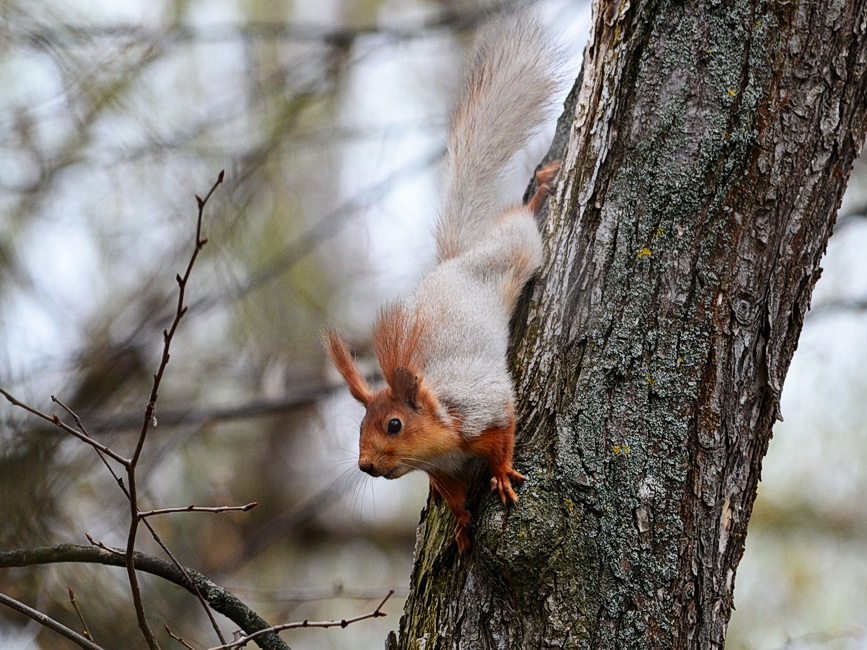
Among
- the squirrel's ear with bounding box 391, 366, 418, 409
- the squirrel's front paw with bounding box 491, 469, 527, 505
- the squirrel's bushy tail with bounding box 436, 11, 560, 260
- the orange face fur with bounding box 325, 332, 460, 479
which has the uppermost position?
the squirrel's bushy tail with bounding box 436, 11, 560, 260

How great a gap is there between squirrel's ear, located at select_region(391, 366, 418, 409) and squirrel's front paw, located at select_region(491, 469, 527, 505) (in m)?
0.42

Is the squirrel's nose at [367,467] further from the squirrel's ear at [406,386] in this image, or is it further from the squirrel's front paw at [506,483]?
the squirrel's front paw at [506,483]

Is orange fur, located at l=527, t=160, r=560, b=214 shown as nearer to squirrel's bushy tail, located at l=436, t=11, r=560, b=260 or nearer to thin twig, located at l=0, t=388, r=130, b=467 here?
squirrel's bushy tail, located at l=436, t=11, r=560, b=260

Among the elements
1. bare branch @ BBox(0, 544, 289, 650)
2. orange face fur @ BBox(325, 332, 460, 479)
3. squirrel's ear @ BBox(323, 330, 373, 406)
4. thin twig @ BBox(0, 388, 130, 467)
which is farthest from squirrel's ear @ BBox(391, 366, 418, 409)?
thin twig @ BBox(0, 388, 130, 467)

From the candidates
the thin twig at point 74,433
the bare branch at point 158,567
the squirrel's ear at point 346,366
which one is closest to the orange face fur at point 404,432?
the squirrel's ear at point 346,366

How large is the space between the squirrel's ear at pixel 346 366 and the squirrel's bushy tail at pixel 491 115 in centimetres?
63

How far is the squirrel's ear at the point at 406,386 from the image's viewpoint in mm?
2109

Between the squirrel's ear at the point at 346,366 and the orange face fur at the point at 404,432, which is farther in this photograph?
the squirrel's ear at the point at 346,366

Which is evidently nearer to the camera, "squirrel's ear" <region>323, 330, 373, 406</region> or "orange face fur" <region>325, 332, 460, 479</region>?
"orange face fur" <region>325, 332, 460, 479</region>

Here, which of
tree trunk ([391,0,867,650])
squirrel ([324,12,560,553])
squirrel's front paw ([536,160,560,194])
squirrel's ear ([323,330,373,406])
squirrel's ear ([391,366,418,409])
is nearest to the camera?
tree trunk ([391,0,867,650])

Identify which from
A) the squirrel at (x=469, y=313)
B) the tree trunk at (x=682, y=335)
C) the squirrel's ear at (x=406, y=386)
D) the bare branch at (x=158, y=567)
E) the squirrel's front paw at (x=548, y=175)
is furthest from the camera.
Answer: the squirrel's front paw at (x=548, y=175)

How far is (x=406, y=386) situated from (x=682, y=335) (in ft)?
2.41

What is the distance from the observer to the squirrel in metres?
1.99

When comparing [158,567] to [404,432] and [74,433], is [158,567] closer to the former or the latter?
[74,433]
